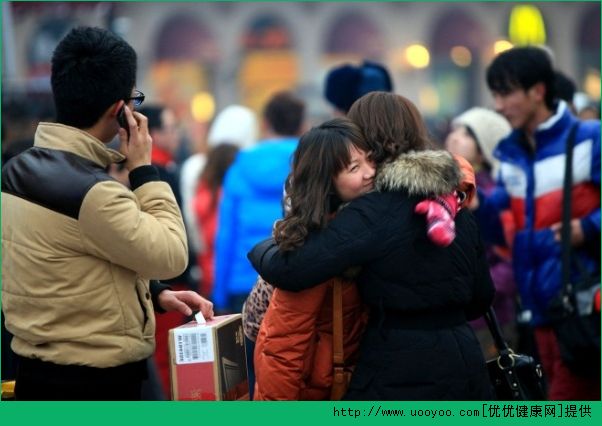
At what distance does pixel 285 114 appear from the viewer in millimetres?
7176

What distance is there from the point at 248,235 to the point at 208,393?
363 cm

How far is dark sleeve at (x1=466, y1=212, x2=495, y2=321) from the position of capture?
3.90 meters

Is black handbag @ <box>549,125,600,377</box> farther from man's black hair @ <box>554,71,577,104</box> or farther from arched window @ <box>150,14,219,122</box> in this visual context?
arched window @ <box>150,14,219,122</box>

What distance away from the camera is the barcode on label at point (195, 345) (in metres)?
3.73

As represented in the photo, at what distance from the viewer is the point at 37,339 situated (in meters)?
3.59

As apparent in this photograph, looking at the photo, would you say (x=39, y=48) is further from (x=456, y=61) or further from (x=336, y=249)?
(x=336, y=249)

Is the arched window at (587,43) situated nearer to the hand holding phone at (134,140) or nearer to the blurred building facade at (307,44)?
the blurred building facade at (307,44)

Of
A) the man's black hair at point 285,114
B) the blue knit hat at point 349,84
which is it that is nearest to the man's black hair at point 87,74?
the blue knit hat at point 349,84

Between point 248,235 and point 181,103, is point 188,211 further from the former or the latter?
point 181,103

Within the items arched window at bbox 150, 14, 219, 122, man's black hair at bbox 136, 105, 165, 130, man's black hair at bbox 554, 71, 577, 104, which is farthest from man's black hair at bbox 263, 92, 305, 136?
arched window at bbox 150, 14, 219, 122

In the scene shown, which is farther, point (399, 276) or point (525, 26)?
point (525, 26)

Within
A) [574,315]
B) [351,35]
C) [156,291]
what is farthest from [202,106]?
[156,291]

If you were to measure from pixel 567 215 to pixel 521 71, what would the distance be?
81 cm

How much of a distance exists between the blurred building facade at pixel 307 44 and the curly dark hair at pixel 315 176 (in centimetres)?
4336
